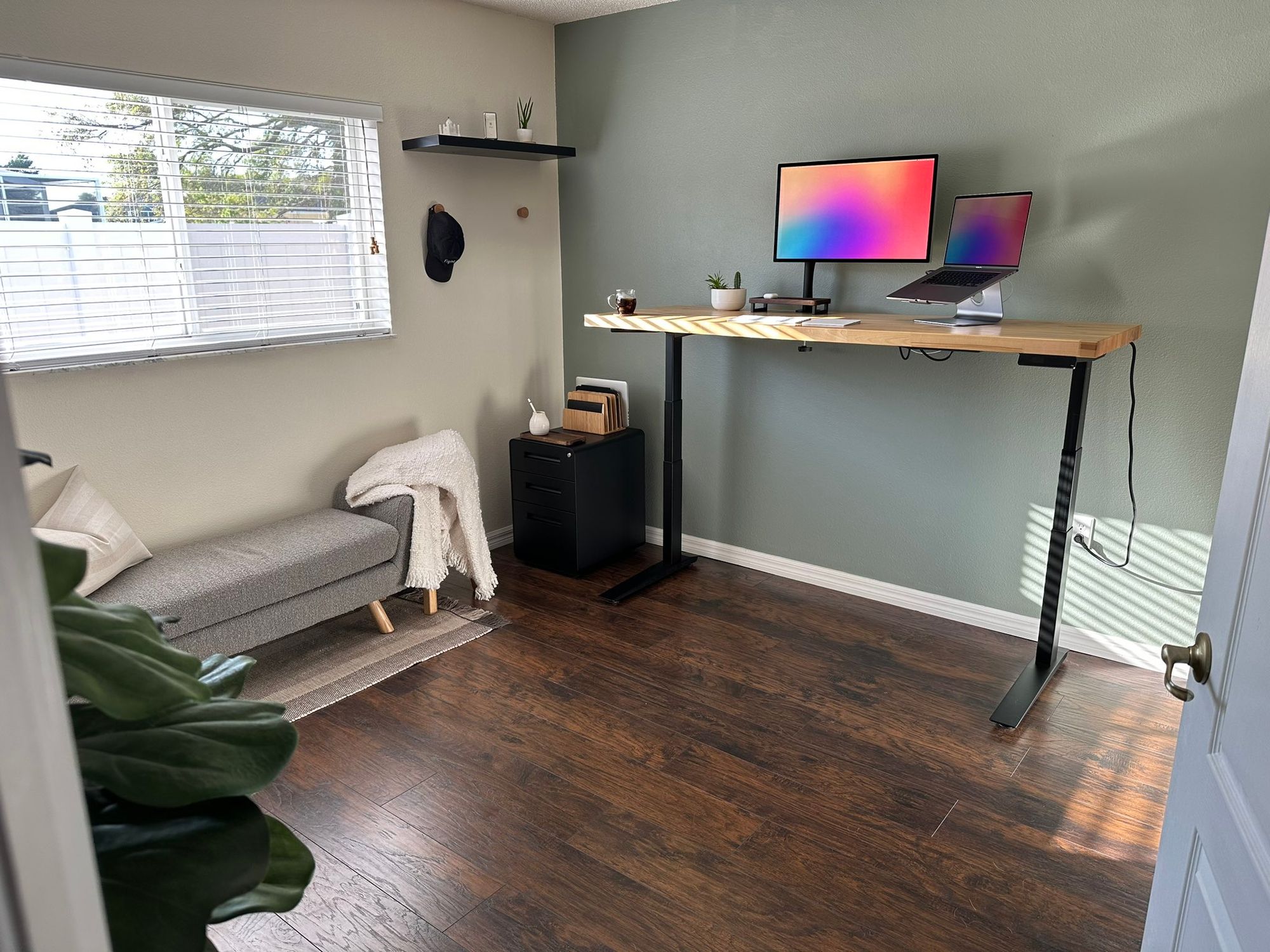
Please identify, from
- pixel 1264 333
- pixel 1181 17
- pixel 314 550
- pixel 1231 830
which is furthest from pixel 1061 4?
pixel 314 550

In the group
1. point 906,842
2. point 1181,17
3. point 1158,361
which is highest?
point 1181,17

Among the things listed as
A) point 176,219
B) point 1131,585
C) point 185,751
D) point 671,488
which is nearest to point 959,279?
point 1131,585

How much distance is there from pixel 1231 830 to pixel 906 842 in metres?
1.35

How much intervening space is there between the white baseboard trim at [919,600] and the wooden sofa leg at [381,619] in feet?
4.50

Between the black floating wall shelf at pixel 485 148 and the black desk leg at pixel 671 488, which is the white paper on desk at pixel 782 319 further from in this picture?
the black floating wall shelf at pixel 485 148

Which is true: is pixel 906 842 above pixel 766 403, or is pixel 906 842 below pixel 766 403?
below

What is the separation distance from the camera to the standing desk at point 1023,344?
2.48 metres

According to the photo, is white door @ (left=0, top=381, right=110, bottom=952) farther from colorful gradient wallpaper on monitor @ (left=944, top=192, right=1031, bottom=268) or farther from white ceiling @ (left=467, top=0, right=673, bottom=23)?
white ceiling @ (left=467, top=0, right=673, bottom=23)

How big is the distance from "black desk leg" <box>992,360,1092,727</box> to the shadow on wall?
0.21 metres

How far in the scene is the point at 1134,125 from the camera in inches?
109

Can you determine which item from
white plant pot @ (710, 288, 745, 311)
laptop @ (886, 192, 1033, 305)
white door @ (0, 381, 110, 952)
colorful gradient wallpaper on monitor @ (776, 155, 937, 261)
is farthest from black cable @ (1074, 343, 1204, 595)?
white door @ (0, 381, 110, 952)

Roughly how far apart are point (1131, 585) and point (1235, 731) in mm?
2320

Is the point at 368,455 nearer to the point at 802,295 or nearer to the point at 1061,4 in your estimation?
the point at 802,295

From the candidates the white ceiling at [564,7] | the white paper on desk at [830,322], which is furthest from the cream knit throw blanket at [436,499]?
the white ceiling at [564,7]
